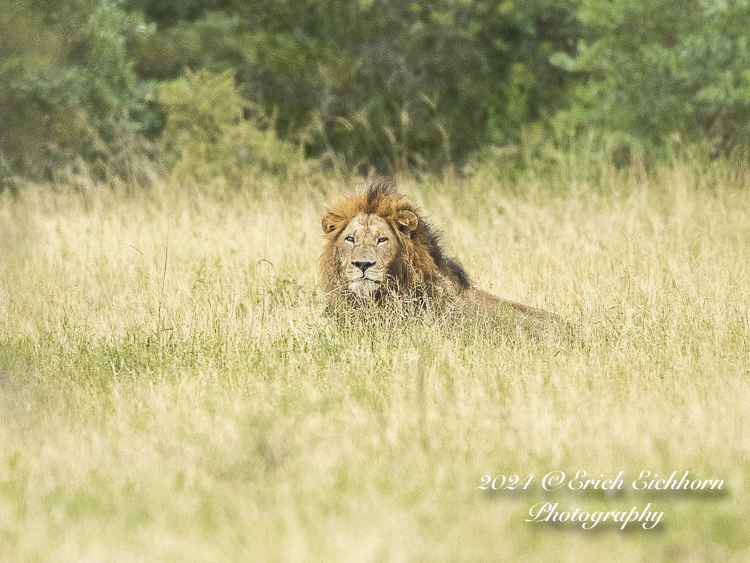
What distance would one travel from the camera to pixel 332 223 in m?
6.47

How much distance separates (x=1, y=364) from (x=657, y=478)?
3.92 meters

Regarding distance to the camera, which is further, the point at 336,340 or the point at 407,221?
the point at 407,221

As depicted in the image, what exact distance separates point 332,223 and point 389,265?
0.54 meters

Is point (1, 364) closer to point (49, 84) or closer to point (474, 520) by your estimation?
point (474, 520)

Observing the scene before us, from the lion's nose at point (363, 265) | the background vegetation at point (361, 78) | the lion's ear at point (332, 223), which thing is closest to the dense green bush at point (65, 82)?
the background vegetation at point (361, 78)

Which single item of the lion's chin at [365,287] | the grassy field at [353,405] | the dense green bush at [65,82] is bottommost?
the grassy field at [353,405]

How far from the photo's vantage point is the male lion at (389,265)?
20.2 feet

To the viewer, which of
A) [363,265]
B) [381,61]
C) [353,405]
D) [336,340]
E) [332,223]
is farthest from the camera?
[381,61]

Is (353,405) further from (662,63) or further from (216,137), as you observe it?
(662,63)

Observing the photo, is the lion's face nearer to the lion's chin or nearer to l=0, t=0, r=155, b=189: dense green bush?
the lion's chin

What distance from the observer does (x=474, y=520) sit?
3.52m

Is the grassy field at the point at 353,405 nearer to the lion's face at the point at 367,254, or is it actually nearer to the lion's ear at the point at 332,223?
the lion's face at the point at 367,254

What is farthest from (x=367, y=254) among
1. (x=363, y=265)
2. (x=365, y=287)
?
(x=365, y=287)

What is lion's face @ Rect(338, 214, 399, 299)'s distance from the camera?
614 centimetres
